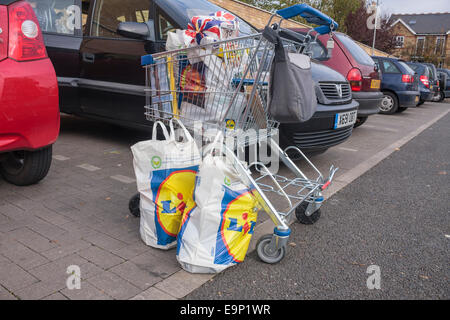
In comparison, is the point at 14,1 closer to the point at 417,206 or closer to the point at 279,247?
the point at 279,247

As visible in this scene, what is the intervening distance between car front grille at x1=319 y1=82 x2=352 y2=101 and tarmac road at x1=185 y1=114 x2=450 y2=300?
950 millimetres

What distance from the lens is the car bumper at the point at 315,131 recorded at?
3.86 meters

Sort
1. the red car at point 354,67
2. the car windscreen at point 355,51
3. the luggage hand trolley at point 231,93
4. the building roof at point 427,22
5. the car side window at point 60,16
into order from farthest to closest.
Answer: the building roof at point 427,22
the car windscreen at point 355,51
the red car at point 354,67
the car side window at point 60,16
the luggage hand trolley at point 231,93

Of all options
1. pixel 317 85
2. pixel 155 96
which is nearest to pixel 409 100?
pixel 317 85

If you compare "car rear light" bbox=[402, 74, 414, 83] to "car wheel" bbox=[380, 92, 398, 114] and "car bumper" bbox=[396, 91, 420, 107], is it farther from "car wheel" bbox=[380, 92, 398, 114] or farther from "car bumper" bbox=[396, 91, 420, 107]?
"car wheel" bbox=[380, 92, 398, 114]

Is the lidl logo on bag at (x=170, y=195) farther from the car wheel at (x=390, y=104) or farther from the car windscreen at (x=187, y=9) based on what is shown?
the car wheel at (x=390, y=104)

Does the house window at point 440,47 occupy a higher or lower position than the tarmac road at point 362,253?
higher

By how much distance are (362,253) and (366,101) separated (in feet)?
13.9

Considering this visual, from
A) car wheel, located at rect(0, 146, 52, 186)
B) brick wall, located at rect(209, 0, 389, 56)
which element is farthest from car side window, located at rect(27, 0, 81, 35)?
brick wall, located at rect(209, 0, 389, 56)

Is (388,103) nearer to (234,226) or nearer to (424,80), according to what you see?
(424,80)

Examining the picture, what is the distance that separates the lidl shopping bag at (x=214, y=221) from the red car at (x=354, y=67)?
4368 mm

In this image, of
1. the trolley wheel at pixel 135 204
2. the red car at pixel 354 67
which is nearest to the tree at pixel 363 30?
the red car at pixel 354 67

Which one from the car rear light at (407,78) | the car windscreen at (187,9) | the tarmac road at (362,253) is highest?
the car windscreen at (187,9)
